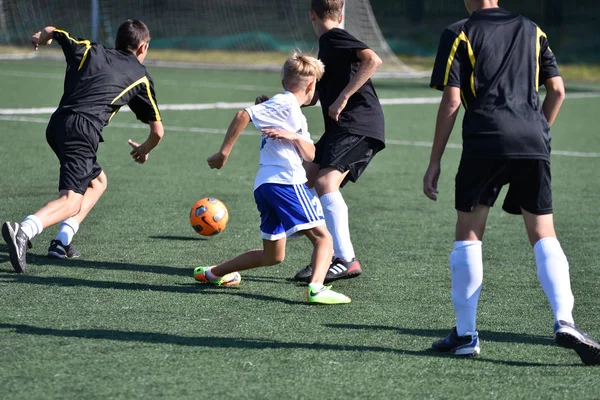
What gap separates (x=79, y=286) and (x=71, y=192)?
85 centimetres

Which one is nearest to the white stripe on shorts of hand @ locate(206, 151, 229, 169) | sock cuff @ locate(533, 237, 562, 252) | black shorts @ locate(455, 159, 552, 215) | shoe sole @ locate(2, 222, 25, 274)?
hand @ locate(206, 151, 229, 169)

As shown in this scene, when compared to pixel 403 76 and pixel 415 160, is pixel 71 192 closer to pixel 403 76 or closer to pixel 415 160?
pixel 415 160

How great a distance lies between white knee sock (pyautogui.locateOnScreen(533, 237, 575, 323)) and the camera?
454 cm

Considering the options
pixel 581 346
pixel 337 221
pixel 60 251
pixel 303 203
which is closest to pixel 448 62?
pixel 581 346

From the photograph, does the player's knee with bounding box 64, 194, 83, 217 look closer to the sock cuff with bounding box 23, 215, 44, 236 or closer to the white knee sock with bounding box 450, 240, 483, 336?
the sock cuff with bounding box 23, 215, 44, 236

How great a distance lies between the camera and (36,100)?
1739 cm

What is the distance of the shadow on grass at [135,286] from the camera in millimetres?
5883

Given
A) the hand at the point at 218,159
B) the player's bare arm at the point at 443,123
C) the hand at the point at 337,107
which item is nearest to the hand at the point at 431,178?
the player's bare arm at the point at 443,123

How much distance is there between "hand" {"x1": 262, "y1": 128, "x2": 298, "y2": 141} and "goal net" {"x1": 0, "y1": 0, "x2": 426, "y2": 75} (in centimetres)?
2174

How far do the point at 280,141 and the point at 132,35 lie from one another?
1.76m

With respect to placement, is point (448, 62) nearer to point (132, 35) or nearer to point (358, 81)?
point (358, 81)

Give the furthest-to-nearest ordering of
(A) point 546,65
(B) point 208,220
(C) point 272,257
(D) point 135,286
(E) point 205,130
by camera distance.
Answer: (E) point 205,130
(B) point 208,220
(D) point 135,286
(C) point 272,257
(A) point 546,65

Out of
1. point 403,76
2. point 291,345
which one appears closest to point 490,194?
Answer: point 291,345

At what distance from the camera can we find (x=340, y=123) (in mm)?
6441
